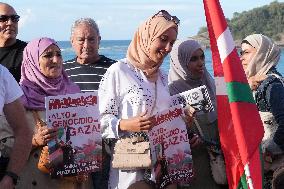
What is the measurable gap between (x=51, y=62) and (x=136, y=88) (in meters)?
0.67

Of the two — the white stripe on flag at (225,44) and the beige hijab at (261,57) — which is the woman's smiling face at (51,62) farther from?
the beige hijab at (261,57)

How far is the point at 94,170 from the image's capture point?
4.22 meters

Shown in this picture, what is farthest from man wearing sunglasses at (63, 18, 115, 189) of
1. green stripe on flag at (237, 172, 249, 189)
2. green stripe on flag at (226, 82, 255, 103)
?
green stripe on flag at (237, 172, 249, 189)

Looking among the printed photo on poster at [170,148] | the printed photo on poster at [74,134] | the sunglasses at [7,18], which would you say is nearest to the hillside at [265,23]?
the sunglasses at [7,18]

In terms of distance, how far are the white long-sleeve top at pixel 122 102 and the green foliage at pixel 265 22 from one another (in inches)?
3569

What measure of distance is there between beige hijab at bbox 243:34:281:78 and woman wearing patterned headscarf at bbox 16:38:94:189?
1553 millimetres

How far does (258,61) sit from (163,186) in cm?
152

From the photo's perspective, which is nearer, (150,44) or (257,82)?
(150,44)

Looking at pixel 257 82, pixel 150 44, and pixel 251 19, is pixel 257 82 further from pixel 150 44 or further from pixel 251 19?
pixel 251 19

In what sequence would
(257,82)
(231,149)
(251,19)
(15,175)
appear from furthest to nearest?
(251,19) < (257,82) < (231,149) < (15,175)

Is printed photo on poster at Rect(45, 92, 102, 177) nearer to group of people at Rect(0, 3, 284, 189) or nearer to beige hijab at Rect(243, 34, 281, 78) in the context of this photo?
group of people at Rect(0, 3, 284, 189)

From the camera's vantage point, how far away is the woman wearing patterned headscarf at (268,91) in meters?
4.76

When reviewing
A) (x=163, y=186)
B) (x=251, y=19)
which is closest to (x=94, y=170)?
(x=163, y=186)

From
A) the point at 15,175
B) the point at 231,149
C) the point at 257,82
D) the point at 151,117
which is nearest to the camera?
the point at 15,175
